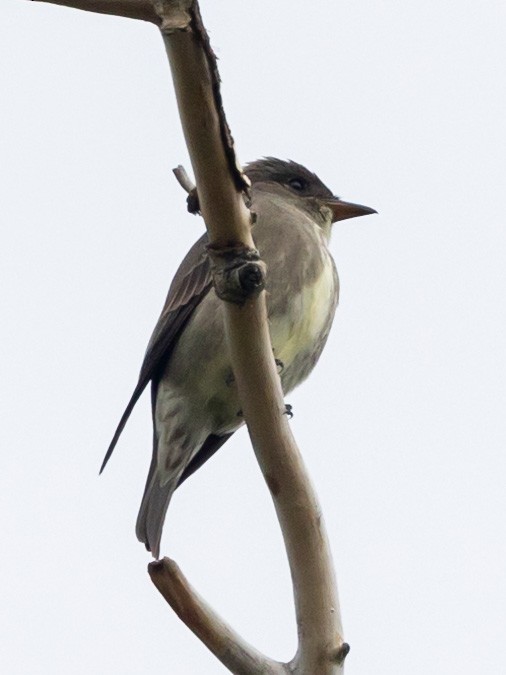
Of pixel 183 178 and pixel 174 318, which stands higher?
pixel 174 318

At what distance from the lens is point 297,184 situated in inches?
269

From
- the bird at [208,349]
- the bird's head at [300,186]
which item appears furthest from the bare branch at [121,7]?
the bird's head at [300,186]

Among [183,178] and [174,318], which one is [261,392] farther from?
[174,318]

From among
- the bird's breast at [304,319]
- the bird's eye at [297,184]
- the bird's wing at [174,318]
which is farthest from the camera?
the bird's eye at [297,184]

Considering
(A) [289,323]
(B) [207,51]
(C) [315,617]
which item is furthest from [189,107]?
(A) [289,323]

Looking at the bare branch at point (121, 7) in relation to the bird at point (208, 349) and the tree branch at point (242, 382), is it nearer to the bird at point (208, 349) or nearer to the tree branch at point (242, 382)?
the tree branch at point (242, 382)

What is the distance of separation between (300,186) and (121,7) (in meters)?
4.34

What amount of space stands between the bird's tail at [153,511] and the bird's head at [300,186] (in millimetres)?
1937

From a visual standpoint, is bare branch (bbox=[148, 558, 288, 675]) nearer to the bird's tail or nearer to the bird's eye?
the bird's tail

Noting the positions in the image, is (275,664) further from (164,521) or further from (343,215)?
(343,215)

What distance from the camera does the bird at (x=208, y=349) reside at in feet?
17.6

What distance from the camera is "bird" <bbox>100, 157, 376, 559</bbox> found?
5.35 meters

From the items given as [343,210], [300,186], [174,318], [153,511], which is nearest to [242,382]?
[153,511]

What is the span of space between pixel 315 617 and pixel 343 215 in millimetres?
4082
